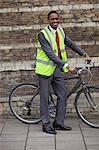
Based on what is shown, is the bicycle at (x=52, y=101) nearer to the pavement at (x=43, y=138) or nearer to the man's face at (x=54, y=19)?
the pavement at (x=43, y=138)

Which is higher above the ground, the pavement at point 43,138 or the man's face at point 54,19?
the man's face at point 54,19

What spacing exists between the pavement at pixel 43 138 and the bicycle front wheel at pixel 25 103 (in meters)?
0.25

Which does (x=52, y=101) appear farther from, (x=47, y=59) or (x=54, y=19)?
(x=54, y=19)

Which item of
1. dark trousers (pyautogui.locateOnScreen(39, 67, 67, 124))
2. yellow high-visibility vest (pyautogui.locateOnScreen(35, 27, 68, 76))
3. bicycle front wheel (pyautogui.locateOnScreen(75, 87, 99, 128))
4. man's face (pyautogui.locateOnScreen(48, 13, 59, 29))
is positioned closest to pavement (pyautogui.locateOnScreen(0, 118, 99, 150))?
bicycle front wheel (pyautogui.locateOnScreen(75, 87, 99, 128))

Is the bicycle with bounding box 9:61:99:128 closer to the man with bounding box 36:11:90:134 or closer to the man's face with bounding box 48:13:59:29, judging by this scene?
the man with bounding box 36:11:90:134

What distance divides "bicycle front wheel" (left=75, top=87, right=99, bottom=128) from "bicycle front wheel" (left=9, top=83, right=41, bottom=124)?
2.76ft

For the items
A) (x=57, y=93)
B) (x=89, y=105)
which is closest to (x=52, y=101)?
(x=57, y=93)

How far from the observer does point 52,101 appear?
7.01m

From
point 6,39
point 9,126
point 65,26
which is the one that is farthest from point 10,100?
point 65,26

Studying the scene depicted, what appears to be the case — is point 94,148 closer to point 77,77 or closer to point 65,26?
point 77,77

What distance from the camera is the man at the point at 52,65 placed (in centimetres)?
634

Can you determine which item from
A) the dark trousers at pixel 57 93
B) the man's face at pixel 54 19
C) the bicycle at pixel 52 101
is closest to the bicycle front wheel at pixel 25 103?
the bicycle at pixel 52 101

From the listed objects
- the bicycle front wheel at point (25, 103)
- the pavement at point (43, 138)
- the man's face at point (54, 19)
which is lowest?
the pavement at point (43, 138)

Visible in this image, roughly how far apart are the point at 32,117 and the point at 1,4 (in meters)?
2.41
